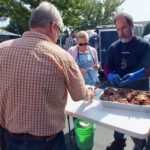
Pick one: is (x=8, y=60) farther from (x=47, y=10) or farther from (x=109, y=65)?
(x=109, y=65)

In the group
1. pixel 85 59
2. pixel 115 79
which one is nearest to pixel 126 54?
pixel 115 79

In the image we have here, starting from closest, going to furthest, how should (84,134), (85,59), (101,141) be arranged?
(84,134) → (101,141) → (85,59)

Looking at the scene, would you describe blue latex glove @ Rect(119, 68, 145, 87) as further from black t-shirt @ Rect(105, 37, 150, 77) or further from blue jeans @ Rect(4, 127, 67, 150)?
blue jeans @ Rect(4, 127, 67, 150)

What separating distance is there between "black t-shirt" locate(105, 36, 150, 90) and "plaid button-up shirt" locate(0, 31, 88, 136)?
1210mm

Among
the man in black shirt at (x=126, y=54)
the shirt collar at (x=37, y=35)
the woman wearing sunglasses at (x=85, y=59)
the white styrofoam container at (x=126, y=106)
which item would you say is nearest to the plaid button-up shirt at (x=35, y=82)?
the shirt collar at (x=37, y=35)

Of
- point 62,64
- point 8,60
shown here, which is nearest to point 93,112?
point 62,64

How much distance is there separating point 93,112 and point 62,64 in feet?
2.20

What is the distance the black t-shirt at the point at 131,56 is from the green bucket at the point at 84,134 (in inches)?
32.6

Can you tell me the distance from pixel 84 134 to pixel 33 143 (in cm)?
177

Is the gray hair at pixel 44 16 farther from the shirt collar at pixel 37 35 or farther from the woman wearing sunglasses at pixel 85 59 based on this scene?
the woman wearing sunglasses at pixel 85 59

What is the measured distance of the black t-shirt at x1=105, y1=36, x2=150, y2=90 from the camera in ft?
9.70

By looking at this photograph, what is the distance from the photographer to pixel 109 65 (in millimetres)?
3117

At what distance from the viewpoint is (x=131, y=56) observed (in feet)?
9.74

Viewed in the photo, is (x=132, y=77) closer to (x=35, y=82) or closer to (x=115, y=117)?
(x=115, y=117)
